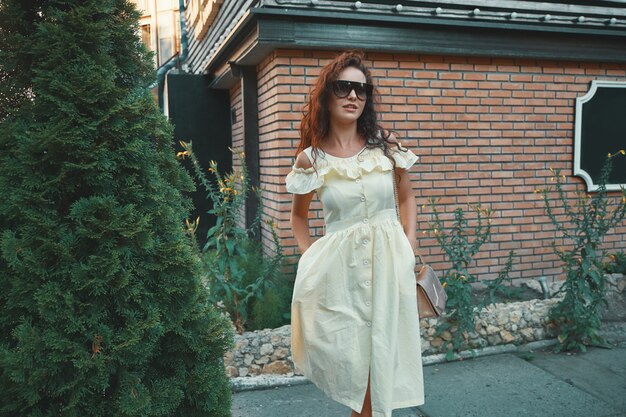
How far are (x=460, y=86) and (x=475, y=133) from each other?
1.70 ft

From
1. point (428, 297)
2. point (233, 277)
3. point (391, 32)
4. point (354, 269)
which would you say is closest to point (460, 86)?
point (391, 32)

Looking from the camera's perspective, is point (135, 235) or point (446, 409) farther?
point (446, 409)

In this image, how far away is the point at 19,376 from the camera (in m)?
1.85

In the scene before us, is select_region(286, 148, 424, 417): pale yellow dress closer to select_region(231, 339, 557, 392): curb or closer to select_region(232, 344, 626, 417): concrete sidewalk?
select_region(232, 344, 626, 417): concrete sidewalk

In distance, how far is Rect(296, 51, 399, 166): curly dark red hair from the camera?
2604 mm

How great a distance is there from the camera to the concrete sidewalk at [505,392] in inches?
140

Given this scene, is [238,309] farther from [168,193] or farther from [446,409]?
[168,193]

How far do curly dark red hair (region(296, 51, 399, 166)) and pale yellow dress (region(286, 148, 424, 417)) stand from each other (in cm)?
9

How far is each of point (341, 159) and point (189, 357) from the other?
3.60ft

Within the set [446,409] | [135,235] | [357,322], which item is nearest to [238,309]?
[446,409]

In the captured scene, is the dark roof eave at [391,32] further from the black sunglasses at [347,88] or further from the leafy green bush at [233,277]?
the black sunglasses at [347,88]

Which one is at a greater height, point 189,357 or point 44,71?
point 44,71

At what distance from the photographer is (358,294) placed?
2406mm

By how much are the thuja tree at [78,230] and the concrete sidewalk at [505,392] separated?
178 centimetres
